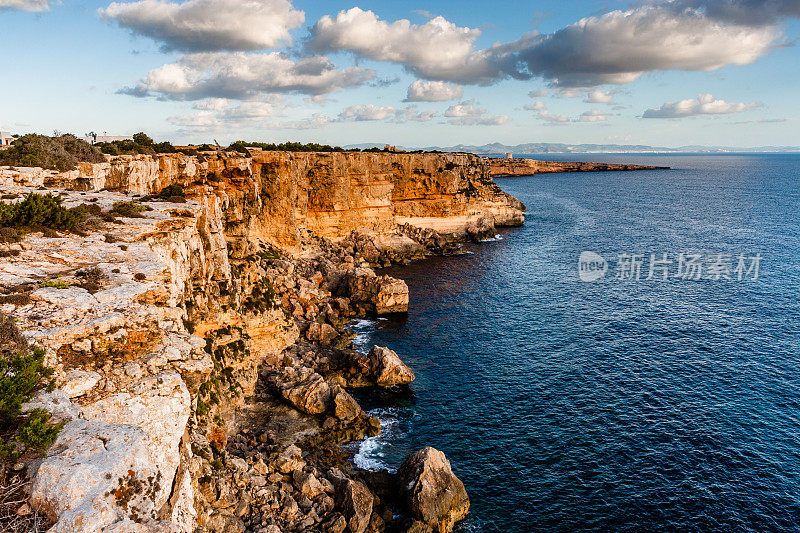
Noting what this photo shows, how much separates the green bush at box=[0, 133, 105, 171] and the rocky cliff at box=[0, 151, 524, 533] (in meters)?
1.10

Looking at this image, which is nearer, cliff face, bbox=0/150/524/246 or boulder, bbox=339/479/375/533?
boulder, bbox=339/479/375/533

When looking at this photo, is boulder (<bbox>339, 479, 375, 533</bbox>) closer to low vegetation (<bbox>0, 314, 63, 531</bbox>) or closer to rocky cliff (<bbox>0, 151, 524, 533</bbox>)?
rocky cliff (<bbox>0, 151, 524, 533</bbox>)

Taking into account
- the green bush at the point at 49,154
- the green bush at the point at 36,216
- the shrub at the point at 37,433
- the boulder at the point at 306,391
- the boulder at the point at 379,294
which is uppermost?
the green bush at the point at 49,154

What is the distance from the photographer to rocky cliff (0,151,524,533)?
423 inches

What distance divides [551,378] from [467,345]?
9774 mm

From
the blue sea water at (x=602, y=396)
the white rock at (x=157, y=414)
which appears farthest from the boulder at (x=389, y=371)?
the white rock at (x=157, y=414)

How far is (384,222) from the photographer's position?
91.6 meters

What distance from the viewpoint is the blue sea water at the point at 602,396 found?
28359 mm

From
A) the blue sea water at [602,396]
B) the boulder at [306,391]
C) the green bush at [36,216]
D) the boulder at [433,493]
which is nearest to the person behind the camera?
the green bush at [36,216]

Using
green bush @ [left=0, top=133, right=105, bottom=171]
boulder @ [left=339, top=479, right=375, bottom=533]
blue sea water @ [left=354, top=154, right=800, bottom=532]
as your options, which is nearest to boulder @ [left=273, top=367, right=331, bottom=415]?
blue sea water @ [left=354, top=154, right=800, bottom=532]

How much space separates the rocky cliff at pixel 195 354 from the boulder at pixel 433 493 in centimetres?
34

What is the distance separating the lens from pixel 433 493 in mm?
26750

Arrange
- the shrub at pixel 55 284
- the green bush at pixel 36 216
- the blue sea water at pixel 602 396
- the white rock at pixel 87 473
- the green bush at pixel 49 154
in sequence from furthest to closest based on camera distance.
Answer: the green bush at pixel 49 154 < the blue sea water at pixel 602 396 < the green bush at pixel 36 216 < the shrub at pixel 55 284 < the white rock at pixel 87 473

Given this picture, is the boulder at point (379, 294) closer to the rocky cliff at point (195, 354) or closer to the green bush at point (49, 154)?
the rocky cliff at point (195, 354)
